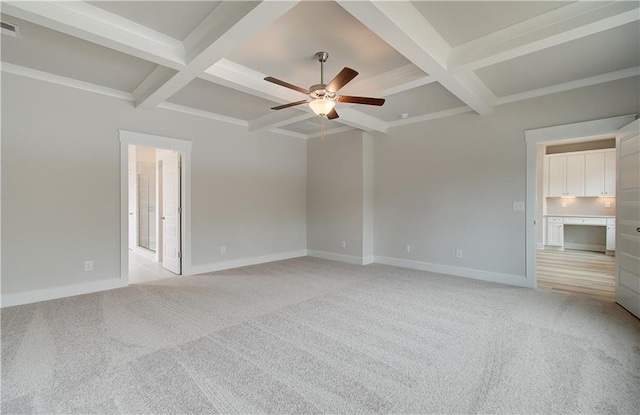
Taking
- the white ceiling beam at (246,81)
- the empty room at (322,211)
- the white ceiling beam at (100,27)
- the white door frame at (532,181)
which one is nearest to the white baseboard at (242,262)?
the empty room at (322,211)

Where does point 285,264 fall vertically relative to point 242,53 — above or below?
below

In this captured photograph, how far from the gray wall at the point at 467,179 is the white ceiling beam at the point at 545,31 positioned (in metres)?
1.72

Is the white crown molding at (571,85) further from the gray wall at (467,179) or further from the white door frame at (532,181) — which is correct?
the white door frame at (532,181)

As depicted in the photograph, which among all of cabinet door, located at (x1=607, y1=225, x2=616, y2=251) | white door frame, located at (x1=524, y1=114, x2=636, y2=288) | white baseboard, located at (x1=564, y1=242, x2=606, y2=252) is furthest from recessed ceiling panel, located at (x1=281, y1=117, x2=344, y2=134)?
white baseboard, located at (x1=564, y1=242, x2=606, y2=252)

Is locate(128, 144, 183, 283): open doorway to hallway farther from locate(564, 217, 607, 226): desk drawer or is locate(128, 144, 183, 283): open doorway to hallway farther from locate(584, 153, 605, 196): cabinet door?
locate(584, 153, 605, 196): cabinet door

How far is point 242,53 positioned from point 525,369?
3731 mm

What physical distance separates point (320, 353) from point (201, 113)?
4304 millimetres

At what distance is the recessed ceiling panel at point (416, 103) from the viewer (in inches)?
158

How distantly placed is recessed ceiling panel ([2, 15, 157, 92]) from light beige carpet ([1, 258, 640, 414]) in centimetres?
274

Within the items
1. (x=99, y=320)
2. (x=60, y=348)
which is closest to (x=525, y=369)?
(x=60, y=348)

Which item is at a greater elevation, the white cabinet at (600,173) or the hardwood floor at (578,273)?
the white cabinet at (600,173)

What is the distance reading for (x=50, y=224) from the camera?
358cm

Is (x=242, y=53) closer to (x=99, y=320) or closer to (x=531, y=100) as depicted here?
(x=99, y=320)

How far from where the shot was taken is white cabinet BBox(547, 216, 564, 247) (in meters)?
7.21
